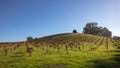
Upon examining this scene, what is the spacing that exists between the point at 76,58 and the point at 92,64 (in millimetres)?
5879

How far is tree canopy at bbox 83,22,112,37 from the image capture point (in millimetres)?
181250

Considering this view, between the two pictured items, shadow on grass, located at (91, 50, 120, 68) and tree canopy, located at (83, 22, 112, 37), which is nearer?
shadow on grass, located at (91, 50, 120, 68)

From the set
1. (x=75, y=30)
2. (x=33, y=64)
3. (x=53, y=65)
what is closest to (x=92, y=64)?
(x=53, y=65)

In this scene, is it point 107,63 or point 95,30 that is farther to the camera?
point 95,30

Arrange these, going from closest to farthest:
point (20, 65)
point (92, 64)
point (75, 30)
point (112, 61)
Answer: point (20, 65) < point (92, 64) < point (112, 61) < point (75, 30)

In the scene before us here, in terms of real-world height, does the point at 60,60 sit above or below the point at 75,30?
below

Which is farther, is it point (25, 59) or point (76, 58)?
point (76, 58)

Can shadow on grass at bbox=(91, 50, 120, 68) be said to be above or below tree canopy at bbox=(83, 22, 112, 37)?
below

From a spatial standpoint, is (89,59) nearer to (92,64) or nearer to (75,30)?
(92,64)

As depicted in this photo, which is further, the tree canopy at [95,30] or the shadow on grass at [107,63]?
the tree canopy at [95,30]

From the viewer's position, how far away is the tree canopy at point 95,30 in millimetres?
181250

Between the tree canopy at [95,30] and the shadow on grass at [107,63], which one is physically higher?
the tree canopy at [95,30]

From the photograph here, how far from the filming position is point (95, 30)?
18275 cm

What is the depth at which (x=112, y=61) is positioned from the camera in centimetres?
4475
